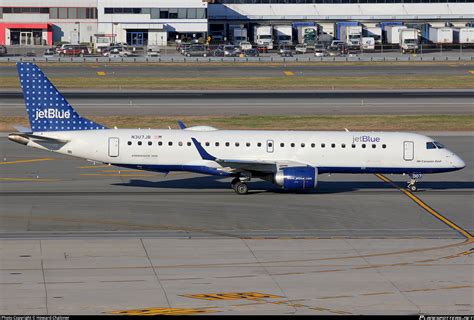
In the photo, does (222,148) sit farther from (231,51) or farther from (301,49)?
(301,49)

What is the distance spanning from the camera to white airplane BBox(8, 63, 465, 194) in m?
52.2

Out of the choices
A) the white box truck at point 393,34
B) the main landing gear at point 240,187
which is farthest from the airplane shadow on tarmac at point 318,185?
the white box truck at point 393,34

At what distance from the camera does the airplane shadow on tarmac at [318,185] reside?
5494 centimetres

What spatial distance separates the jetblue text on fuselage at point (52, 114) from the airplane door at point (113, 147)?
292 cm

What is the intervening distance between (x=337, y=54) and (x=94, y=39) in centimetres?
4785

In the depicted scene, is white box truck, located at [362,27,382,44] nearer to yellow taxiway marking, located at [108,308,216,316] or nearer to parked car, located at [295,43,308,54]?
parked car, located at [295,43,308,54]

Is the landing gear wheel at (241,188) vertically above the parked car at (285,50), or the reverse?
the parked car at (285,50)

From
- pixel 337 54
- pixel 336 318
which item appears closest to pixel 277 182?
pixel 336 318

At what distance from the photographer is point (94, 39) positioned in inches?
7057

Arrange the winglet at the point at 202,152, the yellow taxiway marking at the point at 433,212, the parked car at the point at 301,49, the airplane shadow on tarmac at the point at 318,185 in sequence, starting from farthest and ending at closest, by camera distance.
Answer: the parked car at the point at 301,49
the airplane shadow on tarmac at the point at 318,185
the winglet at the point at 202,152
the yellow taxiway marking at the point at 433,212

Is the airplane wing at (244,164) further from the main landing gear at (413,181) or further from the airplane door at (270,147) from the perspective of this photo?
the main landing gear at (413,181)

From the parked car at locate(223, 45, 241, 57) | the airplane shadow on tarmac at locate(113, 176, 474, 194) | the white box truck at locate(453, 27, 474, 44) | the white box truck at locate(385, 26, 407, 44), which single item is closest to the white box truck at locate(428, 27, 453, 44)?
the white box truck at locate(453, 27, 474, 44)

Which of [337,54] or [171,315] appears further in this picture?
[337,54]

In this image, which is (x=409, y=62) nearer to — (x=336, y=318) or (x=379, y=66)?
(x=379, y=66)
